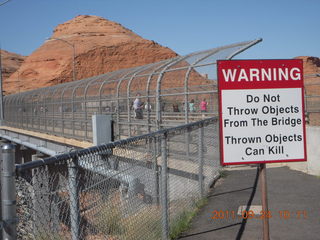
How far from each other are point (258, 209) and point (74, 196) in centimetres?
358

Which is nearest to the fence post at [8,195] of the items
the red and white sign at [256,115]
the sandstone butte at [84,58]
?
the red and white sign at [256,115]

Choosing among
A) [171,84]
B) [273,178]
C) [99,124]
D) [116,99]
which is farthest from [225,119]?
[171,84]

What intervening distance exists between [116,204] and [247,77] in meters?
1.61

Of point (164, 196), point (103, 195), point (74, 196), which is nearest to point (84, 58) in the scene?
point (164, 196)

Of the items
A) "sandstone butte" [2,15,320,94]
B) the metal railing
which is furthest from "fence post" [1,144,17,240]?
"sandstone butte" [2,15,320,94]

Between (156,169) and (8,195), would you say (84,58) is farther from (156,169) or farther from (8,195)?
(8,195)

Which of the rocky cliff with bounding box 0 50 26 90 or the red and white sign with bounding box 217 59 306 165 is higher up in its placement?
the rocky cliff with bounding box 0 50 26 90

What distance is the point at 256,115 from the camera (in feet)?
11.5

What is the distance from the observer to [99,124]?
39.1ft

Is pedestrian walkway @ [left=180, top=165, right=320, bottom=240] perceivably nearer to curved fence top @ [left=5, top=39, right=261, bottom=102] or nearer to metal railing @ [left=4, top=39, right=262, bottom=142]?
metal railing @ [left=4, top=39, right=262, bottom=142]

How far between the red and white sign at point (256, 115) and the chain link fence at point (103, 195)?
3.34ft

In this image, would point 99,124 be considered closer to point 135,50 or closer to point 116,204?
point 116,204

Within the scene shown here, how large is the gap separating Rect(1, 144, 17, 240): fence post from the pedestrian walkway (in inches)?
117

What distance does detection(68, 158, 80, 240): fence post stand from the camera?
114 inches
